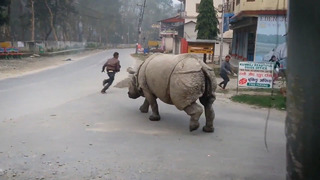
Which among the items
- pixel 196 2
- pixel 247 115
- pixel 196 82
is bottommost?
pixel 247 115

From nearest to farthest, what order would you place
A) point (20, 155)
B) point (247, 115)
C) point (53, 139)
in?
point (20, 155) → point (53, 139) → point (247, 115)

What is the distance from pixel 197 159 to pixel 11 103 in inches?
282

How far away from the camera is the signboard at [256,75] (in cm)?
1315

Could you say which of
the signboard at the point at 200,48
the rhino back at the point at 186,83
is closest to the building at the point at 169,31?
the signboard at the point at 200,48

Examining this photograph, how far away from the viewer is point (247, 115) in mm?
10125

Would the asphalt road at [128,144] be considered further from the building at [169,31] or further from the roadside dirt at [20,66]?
the building at [169,31]

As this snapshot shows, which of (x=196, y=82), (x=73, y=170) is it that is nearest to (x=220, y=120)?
(x=196, y=82)

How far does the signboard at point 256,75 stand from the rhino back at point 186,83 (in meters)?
6.30

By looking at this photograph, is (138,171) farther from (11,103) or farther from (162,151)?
(11,103)

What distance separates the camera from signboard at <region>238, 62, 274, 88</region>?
43.1 feet

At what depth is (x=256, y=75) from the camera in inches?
522

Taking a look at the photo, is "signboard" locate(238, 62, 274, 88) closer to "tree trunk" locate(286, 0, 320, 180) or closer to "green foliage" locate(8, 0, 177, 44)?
"tree trunk" locate(286, 0, 320, 180)

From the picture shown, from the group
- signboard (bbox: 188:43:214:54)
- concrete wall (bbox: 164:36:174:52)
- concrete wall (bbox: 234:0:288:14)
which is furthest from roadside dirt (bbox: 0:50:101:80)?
concrete wall (bbox: 164:36:174:52)

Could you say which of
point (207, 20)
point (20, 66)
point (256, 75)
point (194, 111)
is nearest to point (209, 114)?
point (194, 111)
